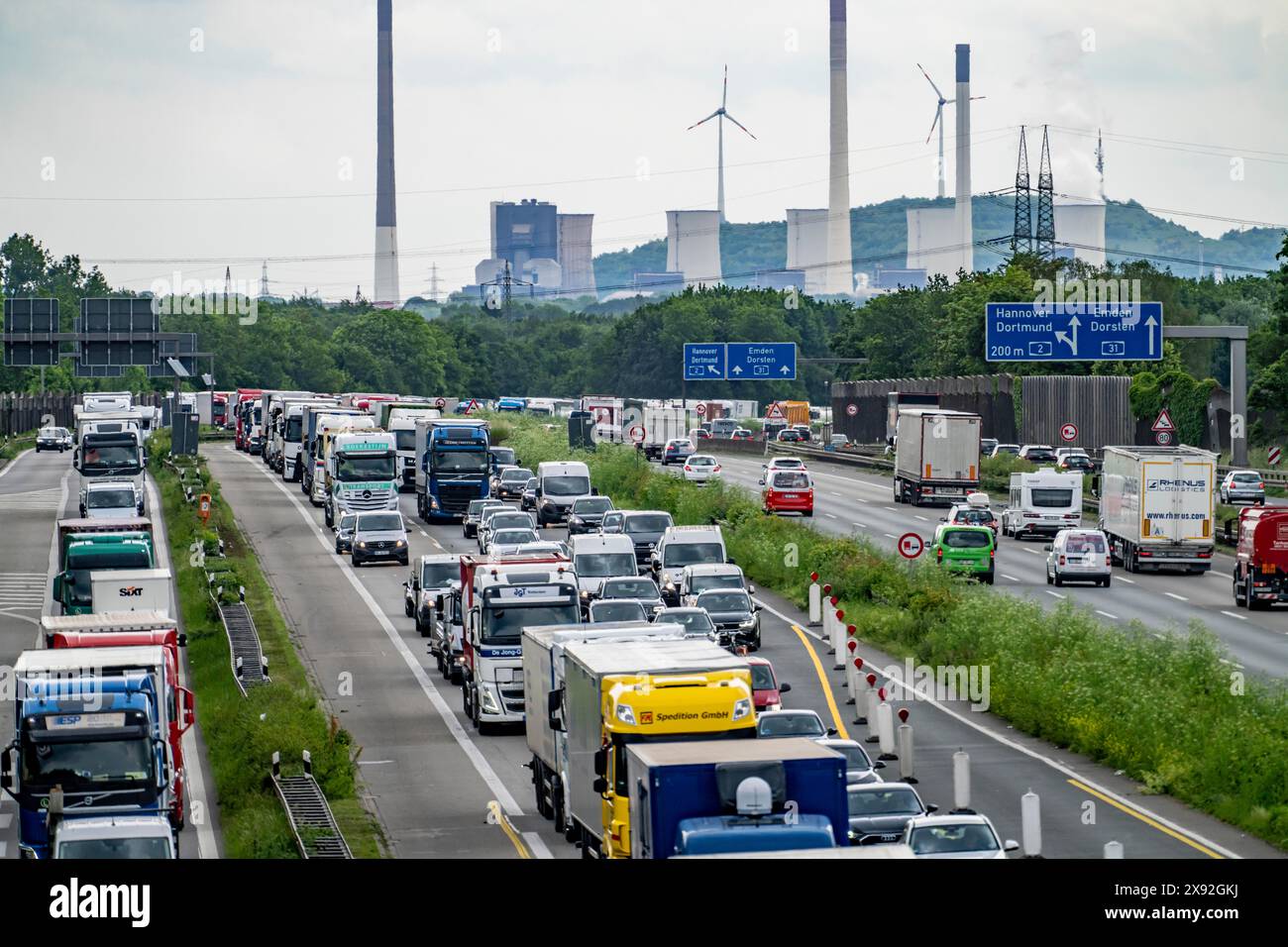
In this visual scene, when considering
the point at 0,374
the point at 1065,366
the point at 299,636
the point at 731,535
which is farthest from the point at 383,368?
the point at 299,636

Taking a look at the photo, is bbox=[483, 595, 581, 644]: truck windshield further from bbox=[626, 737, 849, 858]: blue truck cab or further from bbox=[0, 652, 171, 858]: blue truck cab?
bbox=[626, 737, 849, 858]: blue truck cab

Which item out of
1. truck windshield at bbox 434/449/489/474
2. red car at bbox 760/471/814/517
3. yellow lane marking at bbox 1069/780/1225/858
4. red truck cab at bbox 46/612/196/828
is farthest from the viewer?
red car at bbox 760/471/814/517

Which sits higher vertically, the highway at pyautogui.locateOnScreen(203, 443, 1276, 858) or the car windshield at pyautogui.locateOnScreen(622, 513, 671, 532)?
the car windshield at pyautogui.locateOnScreen(622, 513, 671, 532)

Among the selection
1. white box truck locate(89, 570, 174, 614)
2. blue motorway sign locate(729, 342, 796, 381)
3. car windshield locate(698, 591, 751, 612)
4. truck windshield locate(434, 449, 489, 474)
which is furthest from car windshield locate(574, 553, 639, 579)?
blue motorway sign locate(729, 342, 796, 381)

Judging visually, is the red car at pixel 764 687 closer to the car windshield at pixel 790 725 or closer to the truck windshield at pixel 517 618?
the truck windshield at pixel 517 618

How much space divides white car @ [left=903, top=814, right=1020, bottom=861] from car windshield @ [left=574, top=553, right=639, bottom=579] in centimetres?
2601

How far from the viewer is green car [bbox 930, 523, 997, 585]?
53531mm

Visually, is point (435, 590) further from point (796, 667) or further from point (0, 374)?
point (0, 374)

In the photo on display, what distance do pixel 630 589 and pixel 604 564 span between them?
4.65 meters

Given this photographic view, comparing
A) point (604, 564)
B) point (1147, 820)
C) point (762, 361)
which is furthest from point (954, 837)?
point (762, 361)

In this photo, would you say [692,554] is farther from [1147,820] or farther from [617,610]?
[1147,820]

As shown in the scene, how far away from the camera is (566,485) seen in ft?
225

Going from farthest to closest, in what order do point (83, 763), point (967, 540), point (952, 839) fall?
1. point (967, 540)
2. point (83, 763)
3. point (952, 839)

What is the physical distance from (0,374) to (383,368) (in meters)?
46.1
